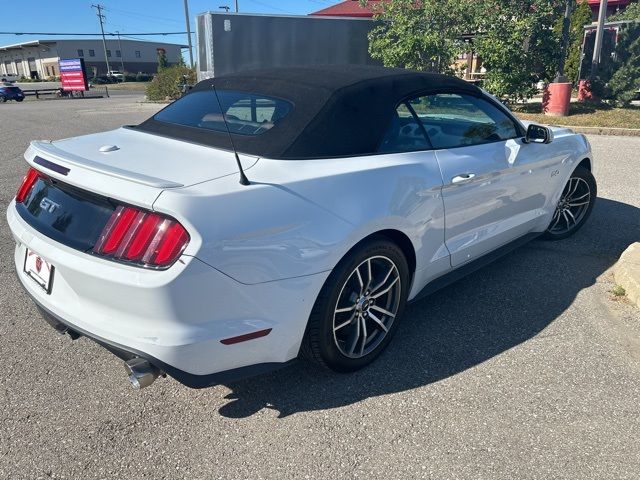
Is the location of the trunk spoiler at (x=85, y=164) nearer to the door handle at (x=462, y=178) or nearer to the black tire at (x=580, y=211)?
the door handle at (x=462, y=178)

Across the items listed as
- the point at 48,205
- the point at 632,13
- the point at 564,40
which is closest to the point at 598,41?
the point at 564,40

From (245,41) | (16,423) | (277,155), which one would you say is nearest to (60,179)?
(277,155)

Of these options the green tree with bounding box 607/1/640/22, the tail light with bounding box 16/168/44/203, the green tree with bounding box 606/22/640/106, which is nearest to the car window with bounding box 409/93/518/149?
the tail light with bounding box 16/168/44/203

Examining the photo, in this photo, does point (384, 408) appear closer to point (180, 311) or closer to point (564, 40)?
point (180, 311)

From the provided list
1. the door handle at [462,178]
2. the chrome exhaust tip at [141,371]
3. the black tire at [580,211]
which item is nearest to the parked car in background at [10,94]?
the black tire at [580,211]

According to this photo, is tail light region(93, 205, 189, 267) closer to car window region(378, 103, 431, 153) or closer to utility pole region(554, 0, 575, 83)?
car window region(378, 103, 431, 153)

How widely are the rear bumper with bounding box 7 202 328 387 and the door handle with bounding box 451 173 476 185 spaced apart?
1.17 m

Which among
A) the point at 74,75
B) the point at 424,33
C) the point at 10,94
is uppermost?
the point at 424,33

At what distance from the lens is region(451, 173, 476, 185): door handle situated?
119 inches

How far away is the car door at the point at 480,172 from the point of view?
311cm

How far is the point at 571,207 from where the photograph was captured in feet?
15.7

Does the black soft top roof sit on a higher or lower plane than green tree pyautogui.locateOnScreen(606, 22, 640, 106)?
higher

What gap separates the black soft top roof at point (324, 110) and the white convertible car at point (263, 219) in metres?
0.01

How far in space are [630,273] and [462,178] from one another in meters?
1.67
